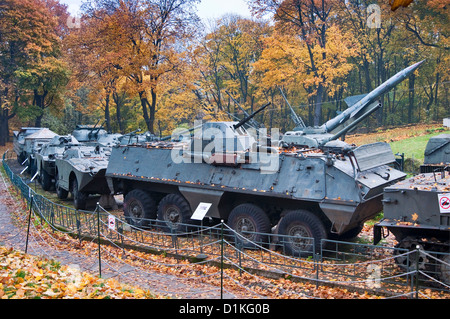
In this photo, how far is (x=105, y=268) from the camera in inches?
413

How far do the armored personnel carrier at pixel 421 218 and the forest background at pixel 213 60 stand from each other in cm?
1735

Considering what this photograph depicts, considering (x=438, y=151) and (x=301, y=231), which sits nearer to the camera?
(x=301, y=231)

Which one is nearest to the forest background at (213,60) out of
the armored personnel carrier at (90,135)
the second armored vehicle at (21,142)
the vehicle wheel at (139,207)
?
the armored personnel carrier at (90,135)

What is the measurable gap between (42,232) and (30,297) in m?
7.95

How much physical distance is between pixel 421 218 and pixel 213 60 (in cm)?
2878

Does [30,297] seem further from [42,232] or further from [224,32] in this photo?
[224,32]

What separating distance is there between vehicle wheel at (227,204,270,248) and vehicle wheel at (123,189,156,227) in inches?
125

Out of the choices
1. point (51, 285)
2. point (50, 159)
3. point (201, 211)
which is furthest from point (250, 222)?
point (50, 159)

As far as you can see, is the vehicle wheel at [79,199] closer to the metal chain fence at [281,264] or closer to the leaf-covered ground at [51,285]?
the metal chain fence at [281,264]

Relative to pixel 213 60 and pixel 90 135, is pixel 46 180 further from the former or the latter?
pixel 213 60

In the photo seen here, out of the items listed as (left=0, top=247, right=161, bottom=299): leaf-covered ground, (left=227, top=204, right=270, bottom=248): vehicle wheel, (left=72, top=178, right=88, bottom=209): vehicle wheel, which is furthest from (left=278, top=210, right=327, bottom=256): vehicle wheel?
(left=72, top=178, right=88, bottom=209): vehicle wheel

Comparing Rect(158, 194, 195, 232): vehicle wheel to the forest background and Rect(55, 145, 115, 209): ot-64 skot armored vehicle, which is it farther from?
the forest background

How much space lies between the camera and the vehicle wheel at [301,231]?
33.1ft

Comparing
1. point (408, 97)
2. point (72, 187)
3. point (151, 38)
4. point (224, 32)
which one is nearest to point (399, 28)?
point (408, 97)
